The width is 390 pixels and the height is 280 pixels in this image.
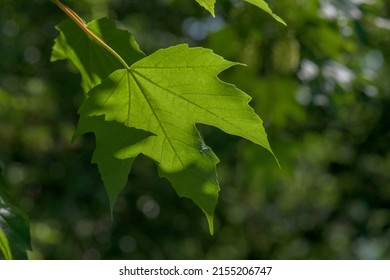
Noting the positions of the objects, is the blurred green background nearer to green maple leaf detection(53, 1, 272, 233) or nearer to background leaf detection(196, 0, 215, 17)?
green maple leaf detection(53, 1, 272, 233)

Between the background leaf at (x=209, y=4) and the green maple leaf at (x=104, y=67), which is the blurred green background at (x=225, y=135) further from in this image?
the background leaf at (x=209, y=4)

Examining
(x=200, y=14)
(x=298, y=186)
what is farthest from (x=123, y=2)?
(x=298, y=186)

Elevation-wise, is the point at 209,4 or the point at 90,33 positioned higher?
the point at 209,4

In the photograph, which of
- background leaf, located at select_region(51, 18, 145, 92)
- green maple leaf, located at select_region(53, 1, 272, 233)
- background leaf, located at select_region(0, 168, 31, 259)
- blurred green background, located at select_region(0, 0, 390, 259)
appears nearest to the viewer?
background leaf, located at select_region(0, 168, 31, 259)

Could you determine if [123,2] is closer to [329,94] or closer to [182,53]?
[329,94]

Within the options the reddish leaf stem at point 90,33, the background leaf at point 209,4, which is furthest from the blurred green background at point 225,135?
the background leaf at point 209,4

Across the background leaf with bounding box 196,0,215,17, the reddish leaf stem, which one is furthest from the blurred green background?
the background leaf with bounding box 196,0,215,17

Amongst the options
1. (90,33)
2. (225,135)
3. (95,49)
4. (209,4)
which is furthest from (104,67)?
(225,135)

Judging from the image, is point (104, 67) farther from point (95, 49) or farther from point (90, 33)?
point (90, 33)

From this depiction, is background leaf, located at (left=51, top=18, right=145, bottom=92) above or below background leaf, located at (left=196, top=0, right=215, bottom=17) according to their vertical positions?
below
